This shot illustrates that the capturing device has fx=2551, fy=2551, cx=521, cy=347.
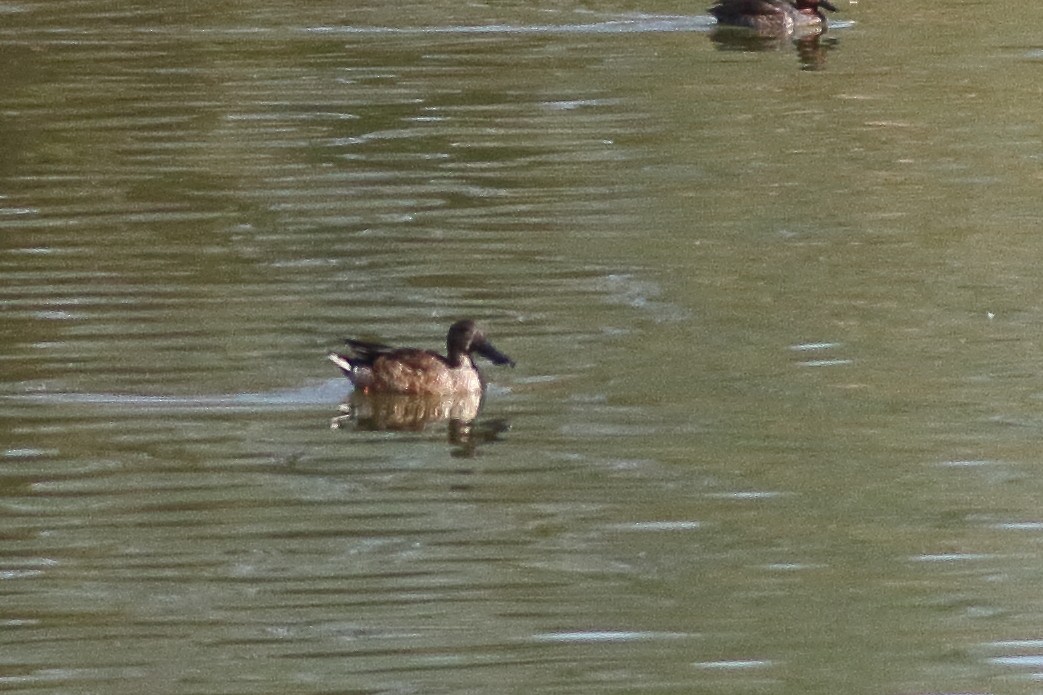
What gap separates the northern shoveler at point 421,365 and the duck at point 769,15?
44.0 ft

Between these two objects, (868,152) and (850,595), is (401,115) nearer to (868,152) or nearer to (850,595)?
(868,152)

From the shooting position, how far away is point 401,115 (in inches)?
736

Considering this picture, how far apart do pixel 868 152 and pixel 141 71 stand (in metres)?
6.98

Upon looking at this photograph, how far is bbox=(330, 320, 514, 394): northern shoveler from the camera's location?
10820mm

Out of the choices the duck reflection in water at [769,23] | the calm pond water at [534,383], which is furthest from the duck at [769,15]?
the calm pond water at [534,383]

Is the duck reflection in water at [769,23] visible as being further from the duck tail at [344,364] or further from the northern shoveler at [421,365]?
the duck tail at [344,364]

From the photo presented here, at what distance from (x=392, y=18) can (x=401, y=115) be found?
19.9ft

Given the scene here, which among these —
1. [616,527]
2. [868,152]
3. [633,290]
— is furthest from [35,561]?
[868,152]

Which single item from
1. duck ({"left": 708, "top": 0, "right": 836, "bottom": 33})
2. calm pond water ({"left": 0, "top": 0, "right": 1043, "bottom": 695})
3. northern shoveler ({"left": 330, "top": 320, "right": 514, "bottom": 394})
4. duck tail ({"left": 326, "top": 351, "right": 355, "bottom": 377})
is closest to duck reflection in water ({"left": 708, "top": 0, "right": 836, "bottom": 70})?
duck ({"left": 708, "top": 0, "right": 836, "bottom": 33})

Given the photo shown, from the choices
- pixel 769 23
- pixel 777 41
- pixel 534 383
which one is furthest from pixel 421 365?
pixel 769 23

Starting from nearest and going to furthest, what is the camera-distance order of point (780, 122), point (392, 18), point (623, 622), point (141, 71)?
1. point (623, 622)
2. point (780, 122)
3. point (141, 71)
4. point (392, 18)

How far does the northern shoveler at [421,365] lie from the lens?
1082 cm

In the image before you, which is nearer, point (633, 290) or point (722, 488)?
point (722, 488)

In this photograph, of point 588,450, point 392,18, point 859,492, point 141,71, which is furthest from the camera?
point 392,18
